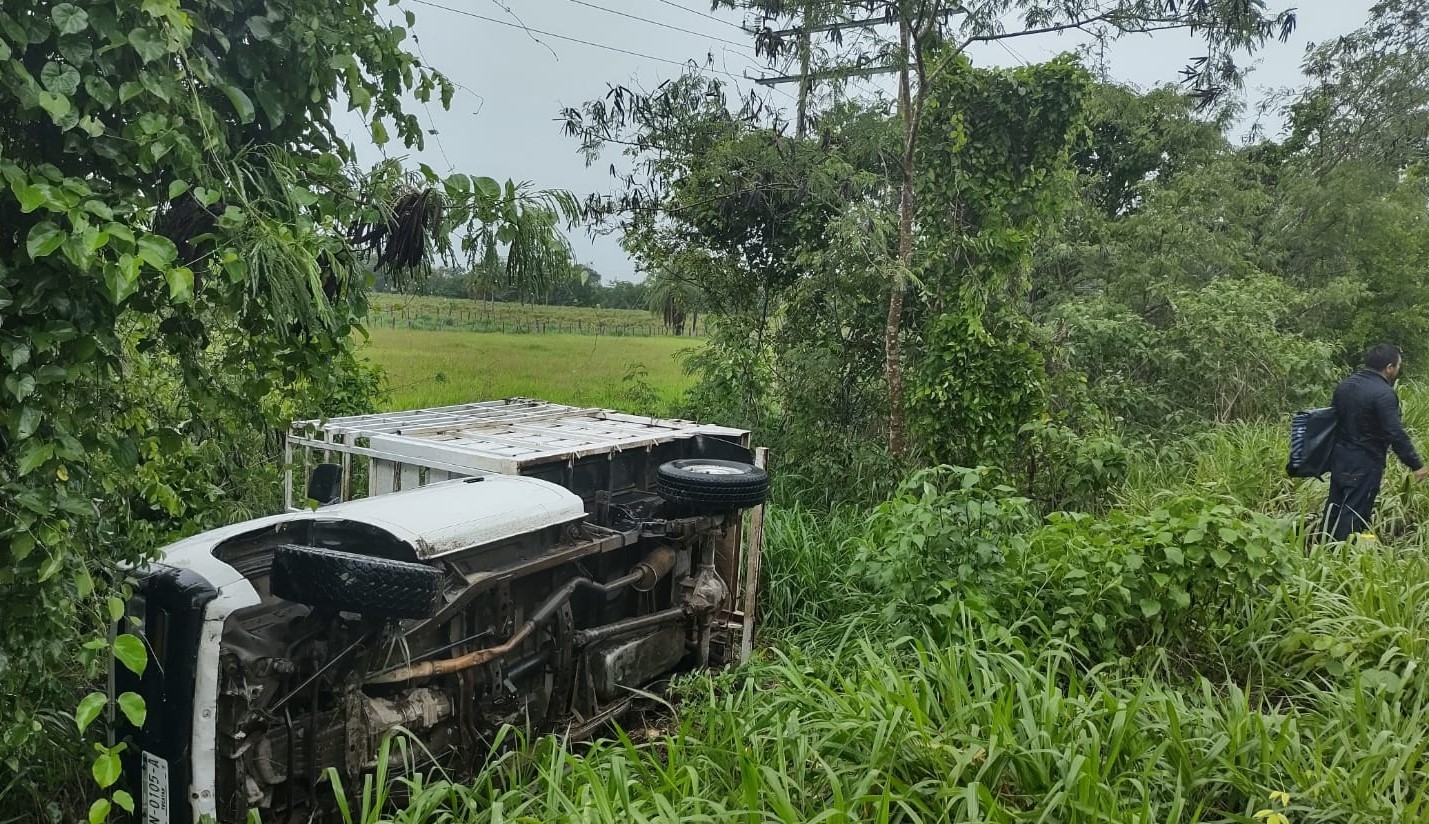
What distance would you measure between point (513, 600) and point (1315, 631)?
11.7 feet

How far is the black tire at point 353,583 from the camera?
279cm

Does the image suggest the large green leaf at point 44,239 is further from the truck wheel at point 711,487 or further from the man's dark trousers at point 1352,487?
the man's dark trousers at point 1352,487

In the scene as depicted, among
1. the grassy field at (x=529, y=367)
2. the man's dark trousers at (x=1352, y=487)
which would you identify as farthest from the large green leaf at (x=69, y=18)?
the man's dark trousers at (x=1352, y=487)

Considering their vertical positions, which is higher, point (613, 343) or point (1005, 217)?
point (1005, 217)

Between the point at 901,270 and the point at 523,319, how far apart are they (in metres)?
3.61

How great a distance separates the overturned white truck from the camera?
2.80 meters

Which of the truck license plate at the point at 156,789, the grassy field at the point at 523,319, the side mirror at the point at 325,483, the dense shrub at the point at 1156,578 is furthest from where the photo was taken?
the grassy field at the point at 523,319

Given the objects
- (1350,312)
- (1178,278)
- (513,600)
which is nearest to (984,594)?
(513,600)

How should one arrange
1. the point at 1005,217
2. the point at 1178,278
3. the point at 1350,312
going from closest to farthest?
the point at 1005,217
the point at 1178,278
the point at 1350,312

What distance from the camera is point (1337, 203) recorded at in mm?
12219

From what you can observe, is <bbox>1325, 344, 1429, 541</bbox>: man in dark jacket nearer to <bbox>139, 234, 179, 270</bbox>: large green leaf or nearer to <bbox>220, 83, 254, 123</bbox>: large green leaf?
<bbox>220, 83, 254, 123</bbox>: large green leaf

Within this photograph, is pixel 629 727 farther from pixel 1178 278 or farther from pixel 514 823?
pixel 1178 278

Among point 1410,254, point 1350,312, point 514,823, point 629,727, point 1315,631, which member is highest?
point 1410,254

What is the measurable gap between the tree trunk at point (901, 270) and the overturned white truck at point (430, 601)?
7.61 feet
